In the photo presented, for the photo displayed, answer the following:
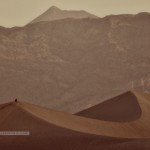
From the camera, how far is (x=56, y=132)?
17.0 metres

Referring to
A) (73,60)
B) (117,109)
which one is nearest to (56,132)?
(117,109)

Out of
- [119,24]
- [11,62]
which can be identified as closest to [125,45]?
[119,24]

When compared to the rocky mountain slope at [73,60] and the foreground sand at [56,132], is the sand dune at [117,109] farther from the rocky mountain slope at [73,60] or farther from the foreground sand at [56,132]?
the rocky mountain slope at [73,60]

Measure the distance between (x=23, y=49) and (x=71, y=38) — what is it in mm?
16266

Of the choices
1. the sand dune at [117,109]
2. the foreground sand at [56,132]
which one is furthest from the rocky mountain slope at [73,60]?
the foreground sand at [56,132]

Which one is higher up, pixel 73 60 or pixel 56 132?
pixel 56 132

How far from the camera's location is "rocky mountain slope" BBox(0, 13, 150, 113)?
8406cm

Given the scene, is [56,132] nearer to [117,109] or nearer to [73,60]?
[117,109]

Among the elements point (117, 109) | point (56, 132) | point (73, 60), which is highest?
point (56, 132)

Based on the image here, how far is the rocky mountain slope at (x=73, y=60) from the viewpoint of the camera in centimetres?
8406

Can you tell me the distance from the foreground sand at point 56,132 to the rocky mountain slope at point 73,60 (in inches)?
2141

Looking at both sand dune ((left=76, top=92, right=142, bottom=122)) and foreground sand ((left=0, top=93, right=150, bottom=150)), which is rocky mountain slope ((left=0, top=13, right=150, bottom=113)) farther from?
foreground sand ((left=0, top=93, right=150, bottom=150))

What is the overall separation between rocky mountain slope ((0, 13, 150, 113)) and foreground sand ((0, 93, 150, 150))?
5437 cm

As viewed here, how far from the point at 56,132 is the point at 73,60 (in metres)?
83.1
